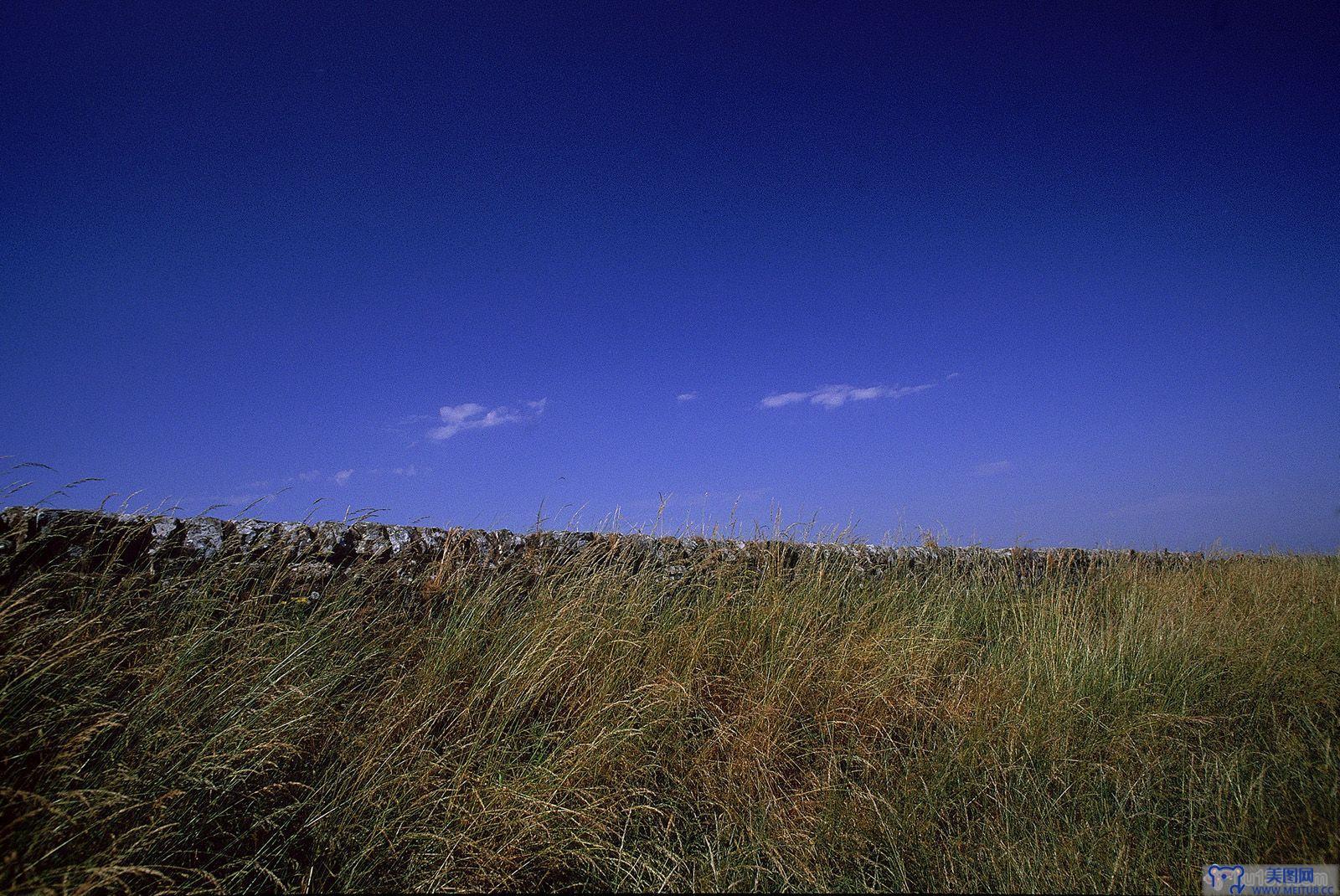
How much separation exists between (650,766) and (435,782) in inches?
37.1

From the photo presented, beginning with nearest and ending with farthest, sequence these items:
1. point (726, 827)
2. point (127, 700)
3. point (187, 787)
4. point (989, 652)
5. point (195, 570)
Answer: point (187, 787) → point (127, 700) → point (726, 827) → point (195, 570) → point (989, 652)

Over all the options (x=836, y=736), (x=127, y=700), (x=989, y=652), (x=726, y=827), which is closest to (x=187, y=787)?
(x=127, y=700)

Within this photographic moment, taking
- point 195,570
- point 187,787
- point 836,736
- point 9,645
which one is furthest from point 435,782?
point 836,736

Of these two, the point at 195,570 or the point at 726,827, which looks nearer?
the point at 726,827

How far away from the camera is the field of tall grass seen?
221cm

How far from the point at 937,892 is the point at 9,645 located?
359cm

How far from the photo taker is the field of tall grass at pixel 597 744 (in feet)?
7.27

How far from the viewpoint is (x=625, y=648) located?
145 inches

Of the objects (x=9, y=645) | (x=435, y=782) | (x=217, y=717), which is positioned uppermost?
(x=9, y=645)

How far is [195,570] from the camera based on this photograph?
11.1 ft

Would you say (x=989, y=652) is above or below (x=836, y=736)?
above

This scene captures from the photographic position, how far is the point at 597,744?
2955 millimetres

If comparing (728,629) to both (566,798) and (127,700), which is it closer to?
(566,798)

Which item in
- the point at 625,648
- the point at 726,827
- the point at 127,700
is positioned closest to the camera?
the point at 127,700
